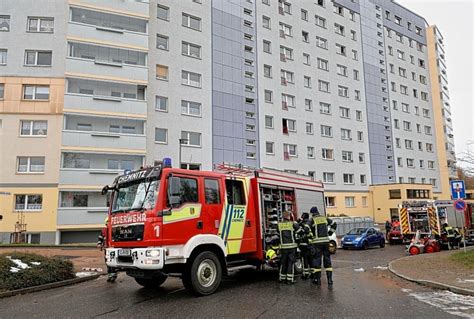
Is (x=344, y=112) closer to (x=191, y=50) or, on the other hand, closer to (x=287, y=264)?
(x=191, y=50)

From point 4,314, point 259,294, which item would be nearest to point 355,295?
point 259,294

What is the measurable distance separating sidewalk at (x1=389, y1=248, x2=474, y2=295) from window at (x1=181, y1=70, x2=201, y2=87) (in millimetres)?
21975

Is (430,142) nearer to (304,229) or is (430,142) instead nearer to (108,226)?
(304,229)

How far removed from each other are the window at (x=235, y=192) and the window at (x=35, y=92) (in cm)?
2038

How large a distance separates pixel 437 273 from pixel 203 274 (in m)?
6.73

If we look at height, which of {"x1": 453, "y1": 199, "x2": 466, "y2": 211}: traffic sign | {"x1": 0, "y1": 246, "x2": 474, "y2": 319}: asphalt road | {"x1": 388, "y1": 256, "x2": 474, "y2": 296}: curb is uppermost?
{"x1": 453, "y1": 199, "x2": 466, "y2": 211}: traffic sign

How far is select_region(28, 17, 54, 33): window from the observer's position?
2612 centimetres

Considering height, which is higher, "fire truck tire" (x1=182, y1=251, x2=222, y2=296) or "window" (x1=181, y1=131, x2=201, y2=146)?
"window" (x1=181, y1=131, x2=201, y2=146)

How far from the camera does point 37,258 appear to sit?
10797 mm

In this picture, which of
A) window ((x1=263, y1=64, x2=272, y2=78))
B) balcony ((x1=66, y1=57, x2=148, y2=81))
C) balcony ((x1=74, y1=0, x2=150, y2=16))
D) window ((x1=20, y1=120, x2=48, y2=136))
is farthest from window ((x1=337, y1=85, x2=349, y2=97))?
window ((x1=20, y1=120, x2=48, y2=136))

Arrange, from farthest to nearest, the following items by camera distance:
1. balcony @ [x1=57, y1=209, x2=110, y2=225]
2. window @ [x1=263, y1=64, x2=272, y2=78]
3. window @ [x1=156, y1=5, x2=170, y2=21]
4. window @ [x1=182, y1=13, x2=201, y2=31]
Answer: window @ [x1=263, y1=64, x2=272, y2=78], window @ [x1=182, y1=13, x2=201, y2=31], window @ [x1=156, y1=5, x2=170, y2=21], balcony @ [x1=57, y1=209, x2=110, y2=225]

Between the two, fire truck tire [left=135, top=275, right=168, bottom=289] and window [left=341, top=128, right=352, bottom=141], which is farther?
window [left=341, top=128, right=352, bottom=141]

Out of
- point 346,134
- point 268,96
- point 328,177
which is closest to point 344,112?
point 346,134

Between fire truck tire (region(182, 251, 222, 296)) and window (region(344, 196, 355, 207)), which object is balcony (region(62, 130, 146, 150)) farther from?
window (region(344, 196, 355, 207))
